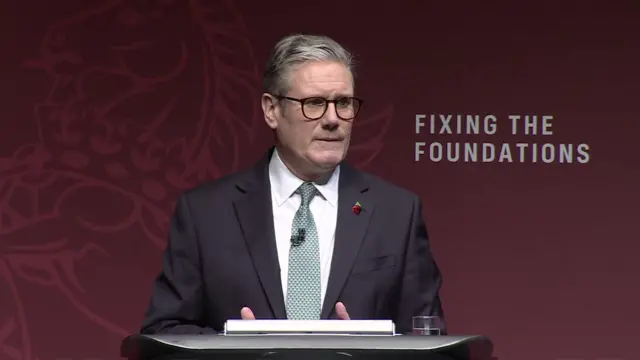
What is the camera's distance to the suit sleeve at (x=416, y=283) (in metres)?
3.31

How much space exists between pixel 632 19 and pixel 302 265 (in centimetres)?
196

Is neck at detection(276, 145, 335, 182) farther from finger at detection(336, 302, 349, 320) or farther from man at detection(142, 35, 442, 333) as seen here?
finger at detection(336, 302, 349, 320)

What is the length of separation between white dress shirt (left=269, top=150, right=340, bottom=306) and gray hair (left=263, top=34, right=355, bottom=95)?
227 mm

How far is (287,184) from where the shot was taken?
11.0ft

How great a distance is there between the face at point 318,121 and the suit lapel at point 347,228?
12cm

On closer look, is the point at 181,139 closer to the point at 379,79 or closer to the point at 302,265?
the point at 379,79

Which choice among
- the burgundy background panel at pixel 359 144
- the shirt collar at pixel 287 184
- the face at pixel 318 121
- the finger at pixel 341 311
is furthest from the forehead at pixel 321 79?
the burgundy background panel at pixel 359 144

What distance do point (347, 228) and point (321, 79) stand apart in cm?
39

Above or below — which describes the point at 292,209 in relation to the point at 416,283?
above

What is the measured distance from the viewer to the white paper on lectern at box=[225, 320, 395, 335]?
2.35 metres

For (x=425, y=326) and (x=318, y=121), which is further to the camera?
(x=318, y=121)

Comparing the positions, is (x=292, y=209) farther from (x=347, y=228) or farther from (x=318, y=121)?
(x=318, y=121)

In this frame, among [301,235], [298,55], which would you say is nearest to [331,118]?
[298,55]

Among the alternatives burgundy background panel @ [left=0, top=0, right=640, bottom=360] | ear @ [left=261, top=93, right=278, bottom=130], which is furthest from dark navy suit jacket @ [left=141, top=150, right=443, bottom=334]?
burgundy background panel @ [left=0, top=0, right=640, bottom=360]
